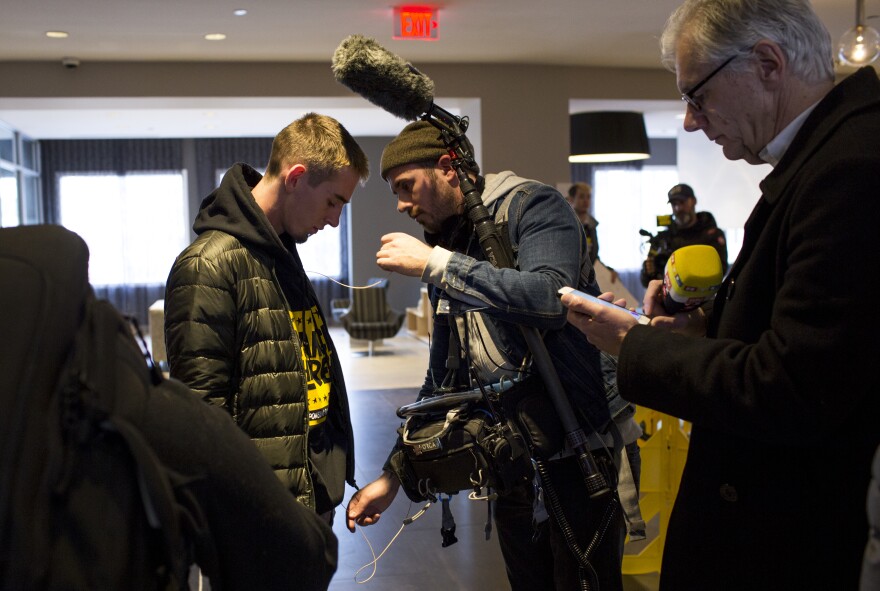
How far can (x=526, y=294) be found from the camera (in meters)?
1.69

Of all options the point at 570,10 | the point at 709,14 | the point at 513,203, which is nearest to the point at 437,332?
the point at 513,203

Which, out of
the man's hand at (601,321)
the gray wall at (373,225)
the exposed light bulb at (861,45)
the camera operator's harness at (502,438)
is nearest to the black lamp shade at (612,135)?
the exposed light bulb at (861,45)

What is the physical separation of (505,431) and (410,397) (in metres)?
6.15

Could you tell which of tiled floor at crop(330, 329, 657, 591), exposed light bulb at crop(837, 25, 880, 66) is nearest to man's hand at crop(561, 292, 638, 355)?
tiled floor at crop(330, 329, 657, 591)

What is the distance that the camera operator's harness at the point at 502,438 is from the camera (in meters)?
1.74

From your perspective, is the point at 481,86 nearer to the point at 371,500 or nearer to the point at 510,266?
the point at 510,266

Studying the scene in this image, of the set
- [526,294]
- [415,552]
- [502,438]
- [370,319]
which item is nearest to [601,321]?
[526,294]

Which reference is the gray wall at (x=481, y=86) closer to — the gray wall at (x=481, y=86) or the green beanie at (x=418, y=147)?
the gray wall at (x=481, y=86)

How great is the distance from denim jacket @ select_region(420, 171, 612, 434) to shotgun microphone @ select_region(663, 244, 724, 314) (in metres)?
0.39

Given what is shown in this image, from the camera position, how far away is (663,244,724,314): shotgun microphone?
1294 mm

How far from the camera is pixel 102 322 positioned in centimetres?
71

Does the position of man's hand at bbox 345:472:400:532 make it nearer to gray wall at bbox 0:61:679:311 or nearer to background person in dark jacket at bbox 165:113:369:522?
background person in dark jacket at bbox 165:113:369:522

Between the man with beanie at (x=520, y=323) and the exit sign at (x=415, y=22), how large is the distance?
4.93 metres

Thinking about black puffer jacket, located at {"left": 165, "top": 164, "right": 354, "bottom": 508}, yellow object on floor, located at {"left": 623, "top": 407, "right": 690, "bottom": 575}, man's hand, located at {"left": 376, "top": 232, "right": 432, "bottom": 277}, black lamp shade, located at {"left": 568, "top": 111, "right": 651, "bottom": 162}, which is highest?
black lamp shade, located at {"left": 568, "top": 111, "right": 651, "bottom": 162}
